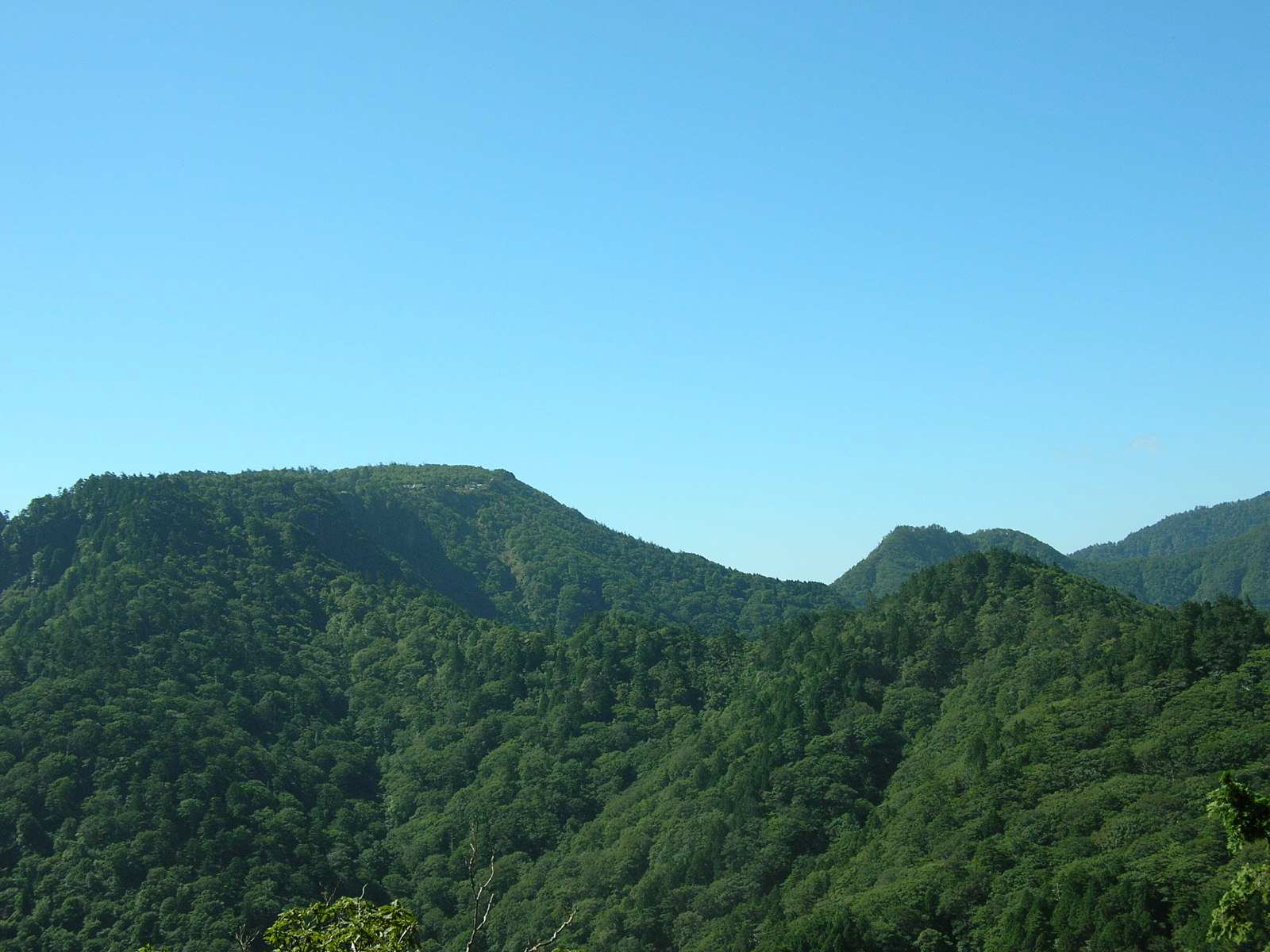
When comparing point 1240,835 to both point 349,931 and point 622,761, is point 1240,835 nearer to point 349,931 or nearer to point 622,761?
point 349,931

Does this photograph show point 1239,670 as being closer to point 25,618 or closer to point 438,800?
point 438,800

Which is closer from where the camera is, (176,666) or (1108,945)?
(1108,945)

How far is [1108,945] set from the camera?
228 ft

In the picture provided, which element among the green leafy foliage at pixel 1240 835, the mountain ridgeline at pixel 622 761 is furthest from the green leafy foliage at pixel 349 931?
the mountain ridgeline at pixel 622 761

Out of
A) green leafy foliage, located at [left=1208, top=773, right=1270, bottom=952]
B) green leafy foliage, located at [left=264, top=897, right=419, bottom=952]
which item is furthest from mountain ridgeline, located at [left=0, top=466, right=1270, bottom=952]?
green leafy foliage, located at [left=1208, top=773, right=1270, bottom=952]

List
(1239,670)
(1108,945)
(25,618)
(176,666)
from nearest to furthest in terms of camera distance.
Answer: (1108,945) < (1239,670) < (176,666) < (25,618)

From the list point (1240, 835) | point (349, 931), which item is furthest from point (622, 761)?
point (1240, 835)

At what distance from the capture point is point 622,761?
128750mm

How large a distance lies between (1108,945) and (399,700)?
99964mm

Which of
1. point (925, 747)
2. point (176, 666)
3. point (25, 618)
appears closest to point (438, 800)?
point (176, 666)

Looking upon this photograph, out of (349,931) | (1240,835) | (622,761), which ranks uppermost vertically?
(1240,835)

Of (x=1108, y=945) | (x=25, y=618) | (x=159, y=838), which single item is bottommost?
(x=1108, y=945)

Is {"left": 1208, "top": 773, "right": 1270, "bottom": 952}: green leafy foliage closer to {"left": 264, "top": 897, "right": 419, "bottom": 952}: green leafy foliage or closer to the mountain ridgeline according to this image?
{"left": 264, "top": 897, "right": 419, "bottom": 952}: green leafy foliage

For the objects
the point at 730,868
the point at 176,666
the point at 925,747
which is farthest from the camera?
the point at 176,666
